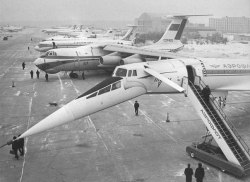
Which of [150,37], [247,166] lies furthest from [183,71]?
[150,37]

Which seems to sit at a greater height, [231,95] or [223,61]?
[223,61]

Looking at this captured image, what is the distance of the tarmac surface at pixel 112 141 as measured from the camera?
14070 millimetres

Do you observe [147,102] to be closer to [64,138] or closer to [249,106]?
[249,106]

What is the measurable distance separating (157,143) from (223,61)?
7835mm

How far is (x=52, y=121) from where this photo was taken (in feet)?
47.6

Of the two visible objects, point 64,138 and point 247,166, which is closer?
point 247,166

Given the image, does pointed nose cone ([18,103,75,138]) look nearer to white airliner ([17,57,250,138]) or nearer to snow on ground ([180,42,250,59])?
white airliner ([17,57,250,138])

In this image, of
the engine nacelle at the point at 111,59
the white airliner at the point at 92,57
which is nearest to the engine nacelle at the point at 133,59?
the white airliner at the point at 92,57

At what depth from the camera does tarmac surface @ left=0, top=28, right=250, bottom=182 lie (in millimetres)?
14070

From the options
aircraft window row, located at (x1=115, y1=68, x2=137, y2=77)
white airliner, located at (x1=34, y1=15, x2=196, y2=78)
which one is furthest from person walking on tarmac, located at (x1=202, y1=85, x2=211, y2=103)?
white airliner, located at (x1=34, y1=15, x2=196, y2=78)

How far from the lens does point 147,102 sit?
88.5 feet

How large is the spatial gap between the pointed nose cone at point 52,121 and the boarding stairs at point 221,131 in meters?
6.49

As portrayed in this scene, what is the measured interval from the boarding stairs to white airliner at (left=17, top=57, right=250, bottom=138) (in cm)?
77

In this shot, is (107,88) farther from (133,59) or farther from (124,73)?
(133,59)
